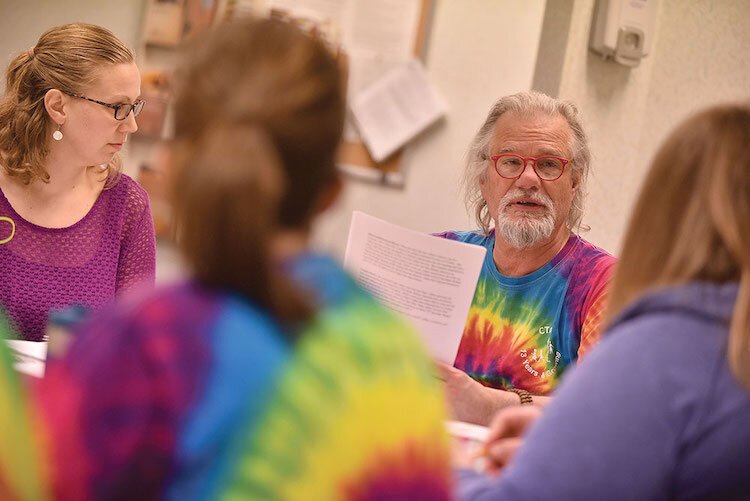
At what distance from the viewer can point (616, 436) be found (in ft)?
3.36

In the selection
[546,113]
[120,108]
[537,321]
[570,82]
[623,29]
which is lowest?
[537,321]

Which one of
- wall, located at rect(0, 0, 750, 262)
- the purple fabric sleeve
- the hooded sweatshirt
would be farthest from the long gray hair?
the hooded sweatshirt

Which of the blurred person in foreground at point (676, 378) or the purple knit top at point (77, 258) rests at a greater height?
the blurred person in foreground at point (676, 378)

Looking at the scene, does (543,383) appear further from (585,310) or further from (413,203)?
(413,203)

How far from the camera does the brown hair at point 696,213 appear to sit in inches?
42.8

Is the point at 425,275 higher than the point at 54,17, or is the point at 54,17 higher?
the point at 54,17

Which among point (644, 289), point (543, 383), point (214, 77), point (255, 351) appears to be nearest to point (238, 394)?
point (255, 351)

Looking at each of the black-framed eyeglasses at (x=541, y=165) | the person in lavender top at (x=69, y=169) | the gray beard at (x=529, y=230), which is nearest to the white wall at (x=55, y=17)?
the person in lavender top at (x=69, y=169)

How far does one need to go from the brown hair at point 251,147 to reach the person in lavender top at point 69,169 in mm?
1517

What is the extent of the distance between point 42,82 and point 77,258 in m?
0.45

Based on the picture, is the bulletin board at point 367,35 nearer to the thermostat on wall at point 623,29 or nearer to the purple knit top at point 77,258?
the thermostat on wall at point 623,29

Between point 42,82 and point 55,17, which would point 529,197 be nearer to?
point 42,82

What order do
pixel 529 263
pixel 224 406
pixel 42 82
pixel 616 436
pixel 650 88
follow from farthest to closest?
pixel 650 88
pixel 42 82
pixel 529 263
pixel 616 436
pixel 224 406

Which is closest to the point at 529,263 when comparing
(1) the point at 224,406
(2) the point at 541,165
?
(2) the point at 541,165
